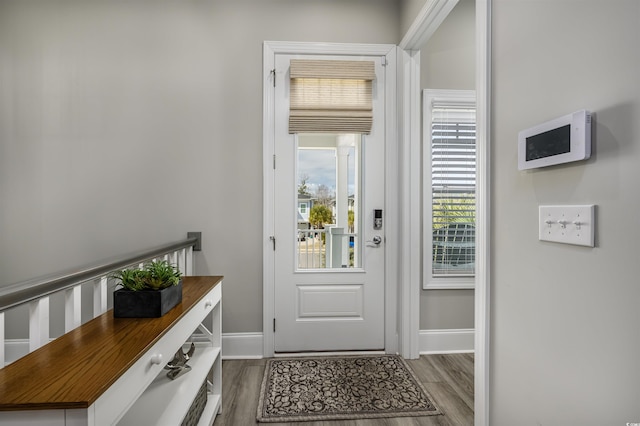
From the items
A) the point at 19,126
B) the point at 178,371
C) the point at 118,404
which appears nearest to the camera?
the point at 118,404

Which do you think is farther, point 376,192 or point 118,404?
point 376,192

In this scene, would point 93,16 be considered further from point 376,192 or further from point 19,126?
point 376,192

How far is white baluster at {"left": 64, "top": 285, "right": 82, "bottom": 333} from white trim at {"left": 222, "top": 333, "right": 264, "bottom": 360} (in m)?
1.46

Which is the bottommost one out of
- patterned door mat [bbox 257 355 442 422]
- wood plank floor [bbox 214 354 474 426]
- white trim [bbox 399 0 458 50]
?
wood plank floor [bbox 214 354 474 426]

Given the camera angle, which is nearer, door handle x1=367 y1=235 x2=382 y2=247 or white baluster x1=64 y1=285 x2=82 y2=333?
white baluster x1=64 y1=285 x2=82 y2=333

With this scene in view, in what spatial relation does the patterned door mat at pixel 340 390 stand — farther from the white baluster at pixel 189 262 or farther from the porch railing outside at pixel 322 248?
the white baluster at pixel 189 262

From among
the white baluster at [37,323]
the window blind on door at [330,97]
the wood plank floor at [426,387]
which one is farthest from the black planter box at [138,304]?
the window blind on door at [330,97]

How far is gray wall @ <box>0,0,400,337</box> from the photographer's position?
2.52 metres

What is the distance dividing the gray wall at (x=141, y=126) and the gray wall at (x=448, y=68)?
1.65ft

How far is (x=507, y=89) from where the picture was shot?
131 cm

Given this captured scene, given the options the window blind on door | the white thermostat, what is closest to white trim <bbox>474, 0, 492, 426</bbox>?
the white thermostat

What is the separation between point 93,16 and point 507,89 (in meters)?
2.91

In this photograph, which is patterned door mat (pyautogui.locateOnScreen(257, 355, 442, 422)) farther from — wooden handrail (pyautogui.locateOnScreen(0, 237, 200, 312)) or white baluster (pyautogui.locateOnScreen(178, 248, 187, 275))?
wooden handrail (pyautogui.locateOnScreen(0, 237, 200, 312))

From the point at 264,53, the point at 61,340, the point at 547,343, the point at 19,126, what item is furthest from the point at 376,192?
the point at 19,126
